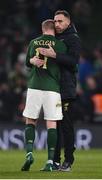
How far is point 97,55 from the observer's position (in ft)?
71.4

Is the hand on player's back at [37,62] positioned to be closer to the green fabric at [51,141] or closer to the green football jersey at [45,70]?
the green football jersey at [45,70]

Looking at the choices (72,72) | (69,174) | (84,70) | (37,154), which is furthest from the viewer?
(84,70)

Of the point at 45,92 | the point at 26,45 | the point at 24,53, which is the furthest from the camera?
the point at 26,45

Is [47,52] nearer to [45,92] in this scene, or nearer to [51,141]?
[45,92]

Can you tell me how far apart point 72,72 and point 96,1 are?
11.9 meters

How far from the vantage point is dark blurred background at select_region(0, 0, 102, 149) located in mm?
19922

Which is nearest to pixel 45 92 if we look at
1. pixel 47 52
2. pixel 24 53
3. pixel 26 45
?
pixel 47 52

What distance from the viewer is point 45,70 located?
1156 cm

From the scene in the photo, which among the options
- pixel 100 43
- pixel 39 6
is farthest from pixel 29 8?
pixel 100 43

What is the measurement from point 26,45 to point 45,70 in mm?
10616

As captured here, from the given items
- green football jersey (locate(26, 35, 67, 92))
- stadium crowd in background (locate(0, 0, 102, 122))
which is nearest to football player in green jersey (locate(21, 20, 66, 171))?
green football jersey (locate(26, 35, 67, 92))

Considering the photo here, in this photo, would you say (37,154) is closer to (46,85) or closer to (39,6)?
(46,85)

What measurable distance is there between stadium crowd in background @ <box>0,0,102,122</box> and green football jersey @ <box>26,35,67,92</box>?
318 inches

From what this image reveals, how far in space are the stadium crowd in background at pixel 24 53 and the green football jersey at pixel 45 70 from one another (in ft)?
26.5
